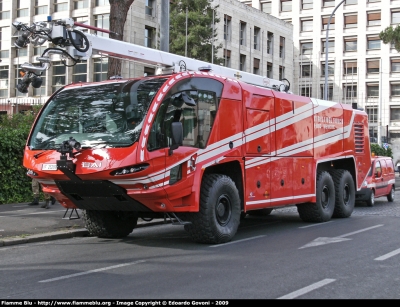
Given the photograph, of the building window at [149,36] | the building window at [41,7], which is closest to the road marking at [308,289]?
the building window at [149,36]

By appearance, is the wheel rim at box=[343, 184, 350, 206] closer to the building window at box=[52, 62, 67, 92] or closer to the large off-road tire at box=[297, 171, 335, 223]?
the large off-road tire at box=[297, 171, 335, 223]

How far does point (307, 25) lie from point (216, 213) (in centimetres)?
6580

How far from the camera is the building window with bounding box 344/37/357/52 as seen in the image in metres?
70.4

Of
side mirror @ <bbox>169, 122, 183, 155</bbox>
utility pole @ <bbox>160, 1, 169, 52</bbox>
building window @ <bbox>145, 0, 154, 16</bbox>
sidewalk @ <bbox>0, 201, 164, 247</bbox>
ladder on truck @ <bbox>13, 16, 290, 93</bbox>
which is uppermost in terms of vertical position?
building window @ <bbox>145, 0, 154, 16</bbox>

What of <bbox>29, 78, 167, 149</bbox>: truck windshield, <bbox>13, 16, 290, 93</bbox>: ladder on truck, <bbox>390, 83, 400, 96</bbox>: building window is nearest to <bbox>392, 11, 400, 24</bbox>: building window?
<bbox>390, 83, 400, 96</bbox>: building window

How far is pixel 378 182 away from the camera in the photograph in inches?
784

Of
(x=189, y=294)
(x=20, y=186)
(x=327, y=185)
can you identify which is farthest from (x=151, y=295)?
(x=20, y=186)

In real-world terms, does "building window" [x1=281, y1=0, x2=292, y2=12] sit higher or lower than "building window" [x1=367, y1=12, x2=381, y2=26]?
higher

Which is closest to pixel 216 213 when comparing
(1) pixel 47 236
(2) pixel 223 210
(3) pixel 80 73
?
(2) pixel 223 210

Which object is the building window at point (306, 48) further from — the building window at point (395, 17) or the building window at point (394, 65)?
the building window at point (395, 17)

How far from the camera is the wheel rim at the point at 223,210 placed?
1016 cm

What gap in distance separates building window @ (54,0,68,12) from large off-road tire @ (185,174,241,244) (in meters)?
33.0

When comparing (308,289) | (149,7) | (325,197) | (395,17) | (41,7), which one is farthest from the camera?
(395,17)

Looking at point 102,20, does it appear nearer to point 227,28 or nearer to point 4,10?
point 4,10
